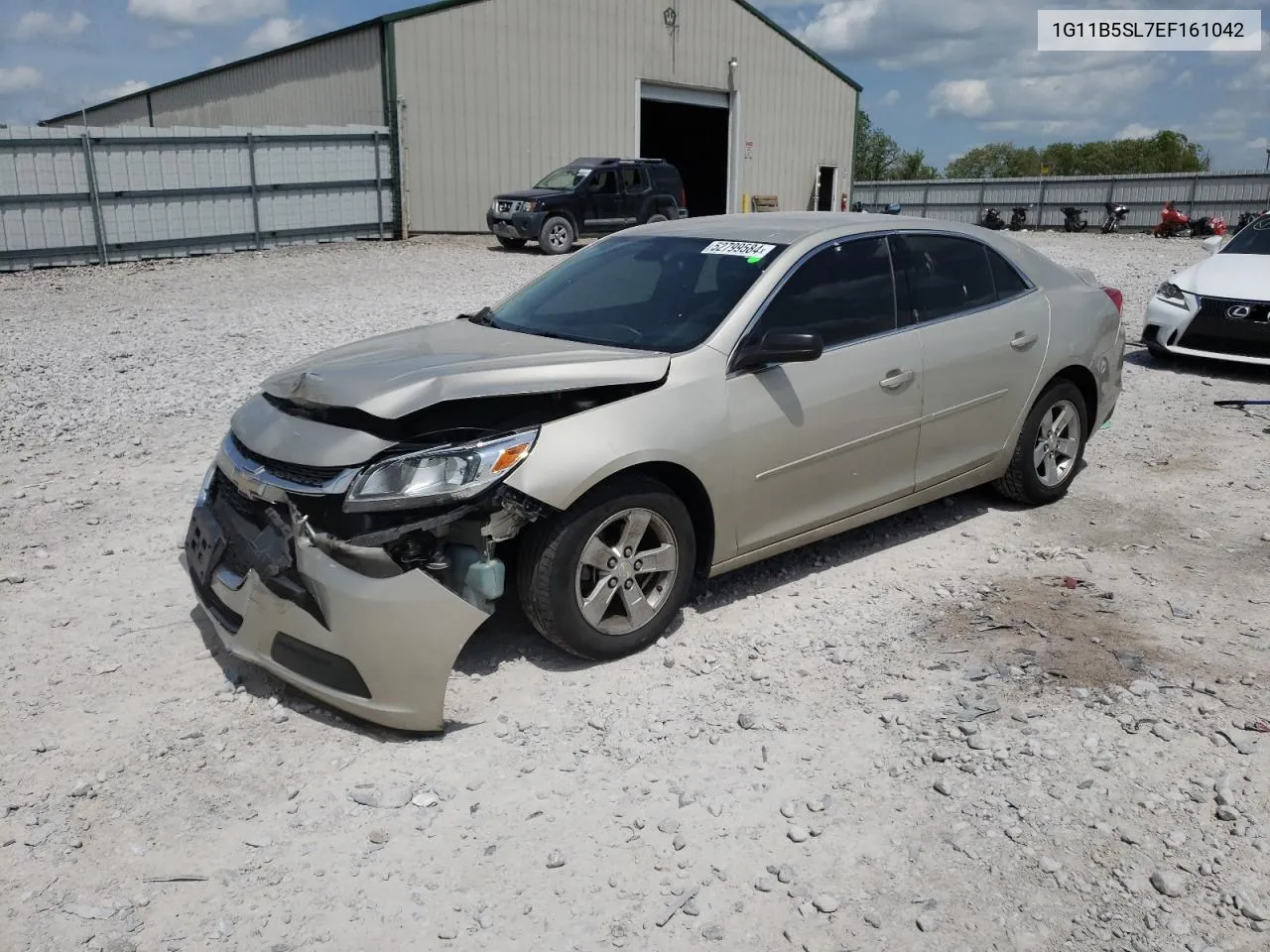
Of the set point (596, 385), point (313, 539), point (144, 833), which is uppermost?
point (596, 385)

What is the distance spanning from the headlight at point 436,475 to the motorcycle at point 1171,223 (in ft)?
101

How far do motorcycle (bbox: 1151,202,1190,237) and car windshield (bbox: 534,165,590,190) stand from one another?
18.2 m

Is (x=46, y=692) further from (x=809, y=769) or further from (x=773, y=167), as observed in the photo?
(x=773, y=167)

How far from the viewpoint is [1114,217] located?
103 feet

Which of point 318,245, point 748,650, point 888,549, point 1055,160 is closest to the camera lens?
point 748,650

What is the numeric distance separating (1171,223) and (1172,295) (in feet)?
74.1

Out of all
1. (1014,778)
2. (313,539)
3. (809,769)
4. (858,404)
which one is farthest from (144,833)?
(858,404)

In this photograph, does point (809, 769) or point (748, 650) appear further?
point (748, 650)

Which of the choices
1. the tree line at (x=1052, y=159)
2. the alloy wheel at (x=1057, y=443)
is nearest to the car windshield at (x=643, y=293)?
the alloy wheel at (x=1057, y=443)

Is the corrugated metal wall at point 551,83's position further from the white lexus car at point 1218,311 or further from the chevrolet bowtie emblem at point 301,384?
the chevrolet bowtie emblem at point 301,384

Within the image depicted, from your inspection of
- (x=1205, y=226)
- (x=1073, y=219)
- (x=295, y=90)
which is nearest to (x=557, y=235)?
(x=295, y=90)

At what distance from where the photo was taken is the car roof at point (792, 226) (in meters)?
4.81

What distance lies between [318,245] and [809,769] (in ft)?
63.7

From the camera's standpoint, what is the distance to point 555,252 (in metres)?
20.8
